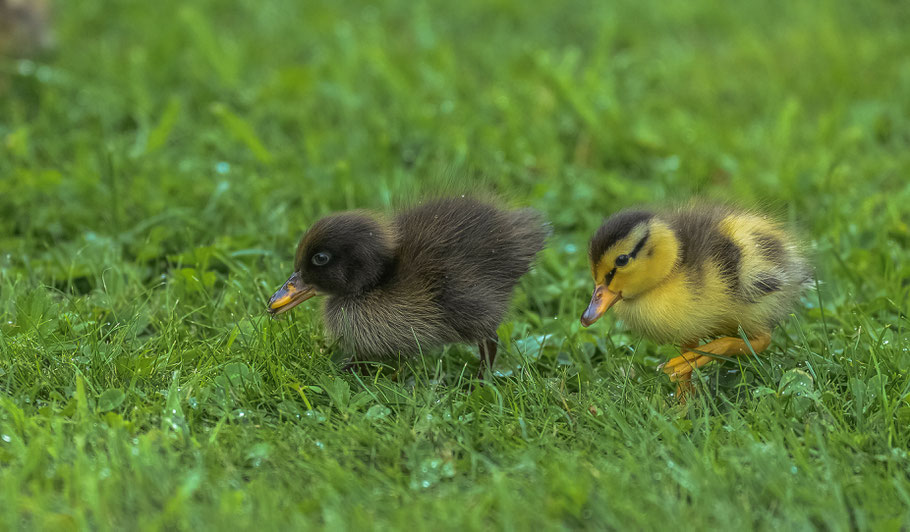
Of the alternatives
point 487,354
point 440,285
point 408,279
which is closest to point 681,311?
point 487,354

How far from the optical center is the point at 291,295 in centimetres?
395

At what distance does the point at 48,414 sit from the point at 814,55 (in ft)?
21.2

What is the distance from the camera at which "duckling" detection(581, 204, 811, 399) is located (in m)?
3.75

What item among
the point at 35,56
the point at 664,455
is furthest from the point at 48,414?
the point at 35,56

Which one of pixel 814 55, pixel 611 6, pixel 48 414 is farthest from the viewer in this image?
pixel 611 6

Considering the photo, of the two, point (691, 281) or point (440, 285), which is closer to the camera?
point (691, 281)

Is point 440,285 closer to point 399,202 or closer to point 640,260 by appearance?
point 399,202

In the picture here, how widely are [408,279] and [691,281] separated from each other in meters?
1.09

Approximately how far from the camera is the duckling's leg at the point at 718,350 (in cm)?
386

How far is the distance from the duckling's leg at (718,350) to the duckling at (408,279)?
2.30ft

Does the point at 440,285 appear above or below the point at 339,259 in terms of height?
below

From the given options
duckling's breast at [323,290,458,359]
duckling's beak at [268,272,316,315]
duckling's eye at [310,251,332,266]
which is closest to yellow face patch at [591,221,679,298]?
duckling's breast at [323,290,458,359]

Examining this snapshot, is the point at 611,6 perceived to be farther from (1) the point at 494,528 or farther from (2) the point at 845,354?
(1) the point at 494,528

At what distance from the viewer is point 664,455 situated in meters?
3.30
